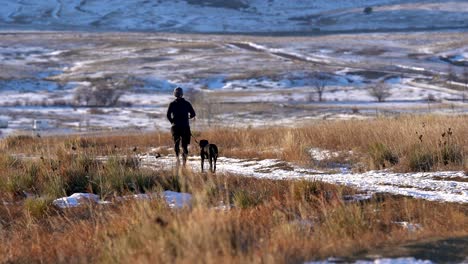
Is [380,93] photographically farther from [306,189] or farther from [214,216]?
[214,216]

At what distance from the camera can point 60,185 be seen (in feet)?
37.6

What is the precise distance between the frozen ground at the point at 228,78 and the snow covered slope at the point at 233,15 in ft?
73.6

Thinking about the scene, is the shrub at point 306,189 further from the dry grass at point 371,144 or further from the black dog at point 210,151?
the black dog at point 210,151

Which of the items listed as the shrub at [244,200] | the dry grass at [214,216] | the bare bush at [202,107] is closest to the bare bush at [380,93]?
the bare bush at [202,107]

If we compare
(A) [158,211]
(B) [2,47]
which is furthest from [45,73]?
(A) [158,211]

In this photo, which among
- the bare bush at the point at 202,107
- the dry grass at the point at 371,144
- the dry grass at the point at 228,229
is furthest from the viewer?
the bare bush at the point at 202,107

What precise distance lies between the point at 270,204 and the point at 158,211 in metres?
1.47

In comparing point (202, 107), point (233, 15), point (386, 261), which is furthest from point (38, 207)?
point (233, 15)

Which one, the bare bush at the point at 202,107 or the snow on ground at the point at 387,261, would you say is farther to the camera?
the bare bush at the point at 202,107

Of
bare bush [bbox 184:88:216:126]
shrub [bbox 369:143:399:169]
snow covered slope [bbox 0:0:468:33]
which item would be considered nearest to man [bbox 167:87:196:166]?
shrub [bbox 369:143:399:169]

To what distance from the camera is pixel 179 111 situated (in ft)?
47.1

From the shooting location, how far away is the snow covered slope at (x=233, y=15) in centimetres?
13562

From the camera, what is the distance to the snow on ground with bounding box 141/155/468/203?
10141mm

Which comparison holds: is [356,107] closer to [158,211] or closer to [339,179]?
[339,179]
